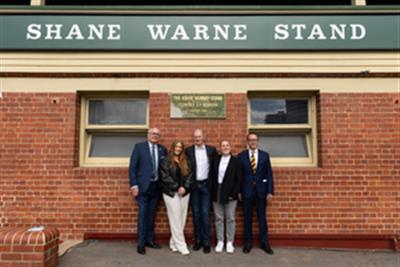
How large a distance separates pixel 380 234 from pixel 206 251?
2755 millimetres

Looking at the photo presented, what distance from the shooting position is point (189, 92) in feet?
17.6

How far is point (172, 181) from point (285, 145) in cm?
207

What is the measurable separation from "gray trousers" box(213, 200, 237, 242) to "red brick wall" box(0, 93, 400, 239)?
419 millimetres

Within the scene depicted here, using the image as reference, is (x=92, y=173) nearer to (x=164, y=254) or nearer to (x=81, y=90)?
(x=81, y=90)

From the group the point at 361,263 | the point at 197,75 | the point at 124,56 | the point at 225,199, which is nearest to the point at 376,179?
the point at 361,263

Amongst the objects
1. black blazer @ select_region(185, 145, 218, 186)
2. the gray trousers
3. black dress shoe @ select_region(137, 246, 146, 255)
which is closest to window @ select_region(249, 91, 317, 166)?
black blazer @ select_region(185, 145, 218, 186)

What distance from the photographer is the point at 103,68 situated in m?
5.39

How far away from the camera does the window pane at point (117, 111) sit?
18.2 feet

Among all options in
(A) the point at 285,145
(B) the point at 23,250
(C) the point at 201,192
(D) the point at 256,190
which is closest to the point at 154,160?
(C) the point at 201,192

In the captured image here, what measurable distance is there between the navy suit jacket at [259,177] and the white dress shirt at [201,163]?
528 millimetres

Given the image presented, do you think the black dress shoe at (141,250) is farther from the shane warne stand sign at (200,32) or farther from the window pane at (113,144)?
the shane warne stand sign at (200,32)

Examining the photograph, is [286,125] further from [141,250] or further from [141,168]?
[141,250]

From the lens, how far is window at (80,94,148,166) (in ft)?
17.9

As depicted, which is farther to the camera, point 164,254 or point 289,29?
point 289,29
